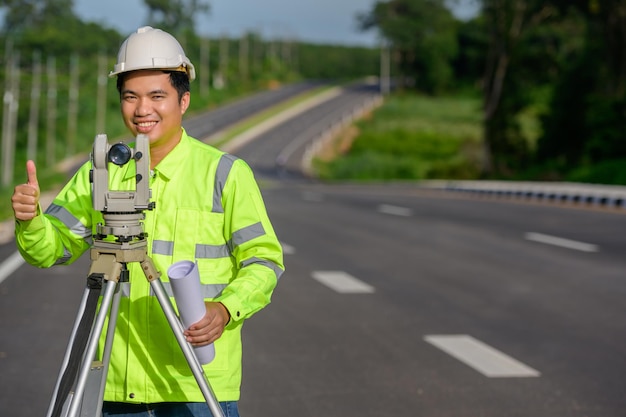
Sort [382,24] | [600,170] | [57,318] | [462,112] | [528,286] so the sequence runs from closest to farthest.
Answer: [57,318]
[528,286]
[600,170]
[462,112]
[382,24]

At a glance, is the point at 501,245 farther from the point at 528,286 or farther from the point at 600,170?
the point at 600,170

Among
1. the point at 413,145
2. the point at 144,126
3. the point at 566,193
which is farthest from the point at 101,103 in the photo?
the point at 144,126

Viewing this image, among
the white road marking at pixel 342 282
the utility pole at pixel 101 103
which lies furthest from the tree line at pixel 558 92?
the utility pole at pixel 101 103

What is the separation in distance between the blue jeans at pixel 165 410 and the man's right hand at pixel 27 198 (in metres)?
0.70

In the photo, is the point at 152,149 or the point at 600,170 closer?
the point at 152,149

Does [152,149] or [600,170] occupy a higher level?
[152,149]

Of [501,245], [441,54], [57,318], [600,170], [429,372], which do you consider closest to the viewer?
[429,372]

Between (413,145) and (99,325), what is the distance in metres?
83.6

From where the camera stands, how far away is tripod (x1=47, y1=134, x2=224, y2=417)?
2986mm

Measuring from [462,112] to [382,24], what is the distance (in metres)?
25.3

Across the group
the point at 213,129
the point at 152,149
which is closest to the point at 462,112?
the point at 213,129

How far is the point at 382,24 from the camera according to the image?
127 m

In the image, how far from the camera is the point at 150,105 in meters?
3.46

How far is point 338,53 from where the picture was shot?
188 meters
